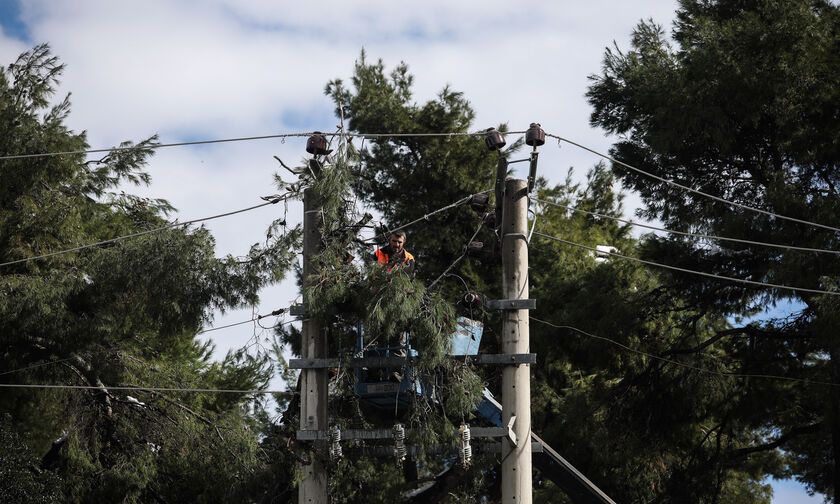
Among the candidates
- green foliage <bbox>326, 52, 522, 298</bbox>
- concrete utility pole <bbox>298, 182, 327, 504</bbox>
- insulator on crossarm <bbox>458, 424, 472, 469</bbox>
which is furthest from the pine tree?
concrete utility pole <bbox>298, 182, 327, 504</bbox>

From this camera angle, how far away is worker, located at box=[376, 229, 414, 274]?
994 centimetres

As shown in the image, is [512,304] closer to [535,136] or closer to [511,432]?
[511,432]

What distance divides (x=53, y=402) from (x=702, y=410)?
11.0 meters

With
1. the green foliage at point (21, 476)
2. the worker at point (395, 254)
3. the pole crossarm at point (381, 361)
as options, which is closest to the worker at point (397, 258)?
the worker at point (395, 254)

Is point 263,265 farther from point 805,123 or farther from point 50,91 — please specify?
point 805,123

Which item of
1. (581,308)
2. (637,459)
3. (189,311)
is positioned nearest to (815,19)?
(581,308)

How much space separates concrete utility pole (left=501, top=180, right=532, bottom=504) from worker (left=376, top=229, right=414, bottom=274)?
0.90 meters

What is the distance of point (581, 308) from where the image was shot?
61.1 ft

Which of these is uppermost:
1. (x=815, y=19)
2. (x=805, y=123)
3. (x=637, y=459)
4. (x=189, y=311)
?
(x=815, y=19)

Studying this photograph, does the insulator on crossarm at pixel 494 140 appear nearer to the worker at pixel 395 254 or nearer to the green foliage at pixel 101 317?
the worker at pixel 395 254

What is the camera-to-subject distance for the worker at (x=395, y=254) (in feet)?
32.6

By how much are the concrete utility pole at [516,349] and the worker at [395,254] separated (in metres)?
0.90

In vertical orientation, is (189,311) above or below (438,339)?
above

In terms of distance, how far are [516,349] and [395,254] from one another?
1.40 metres
